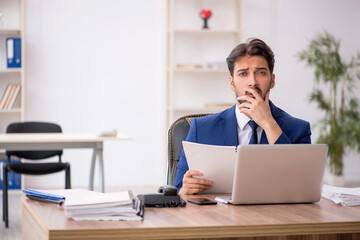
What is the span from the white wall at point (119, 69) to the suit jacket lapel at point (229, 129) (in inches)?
157

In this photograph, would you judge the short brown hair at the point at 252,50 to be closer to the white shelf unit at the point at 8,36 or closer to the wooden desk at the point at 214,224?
the wooden desk at the point at 214,224

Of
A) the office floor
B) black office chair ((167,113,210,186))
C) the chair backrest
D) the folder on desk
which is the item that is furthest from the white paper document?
the chair backrest

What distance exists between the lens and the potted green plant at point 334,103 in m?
6.05

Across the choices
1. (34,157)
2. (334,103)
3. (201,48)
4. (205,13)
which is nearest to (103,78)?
Result: (201,48)

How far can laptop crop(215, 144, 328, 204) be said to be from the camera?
1621 mm

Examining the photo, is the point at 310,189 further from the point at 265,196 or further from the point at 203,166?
the point at 203,166

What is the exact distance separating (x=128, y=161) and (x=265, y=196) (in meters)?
4.80

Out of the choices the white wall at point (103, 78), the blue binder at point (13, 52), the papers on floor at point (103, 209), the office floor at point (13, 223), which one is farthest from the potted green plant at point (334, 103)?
the papers on floor at point (103, 209)

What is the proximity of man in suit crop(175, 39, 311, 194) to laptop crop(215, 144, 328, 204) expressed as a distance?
Answer: 453 millimetres

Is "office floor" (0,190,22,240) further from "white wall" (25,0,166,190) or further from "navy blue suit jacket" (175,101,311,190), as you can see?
"navy blue suit jacket" (175,101,311,190)

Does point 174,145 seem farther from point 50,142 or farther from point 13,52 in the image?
point 13,52

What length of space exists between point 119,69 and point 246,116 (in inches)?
169

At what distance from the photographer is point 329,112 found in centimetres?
635

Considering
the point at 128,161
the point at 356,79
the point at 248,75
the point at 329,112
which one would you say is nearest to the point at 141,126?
the point at 128,161
